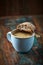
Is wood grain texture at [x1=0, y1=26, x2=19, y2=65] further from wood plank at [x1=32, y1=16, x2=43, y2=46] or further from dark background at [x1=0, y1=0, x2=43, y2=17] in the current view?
dark background at [x1=0, y1=0, x2=43, y2=17]

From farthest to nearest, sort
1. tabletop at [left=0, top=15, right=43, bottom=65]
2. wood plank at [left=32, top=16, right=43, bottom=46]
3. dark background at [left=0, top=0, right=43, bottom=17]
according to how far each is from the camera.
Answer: dark background at [left=0, top=0, right=43, bottom=17], wood plank at [left=32, top=16, right=43, bottom=46], tabletop at [left=0, top=15, right=43, bottom=65]

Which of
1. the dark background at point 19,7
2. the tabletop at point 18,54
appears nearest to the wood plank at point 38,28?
the tabletop at point 18,54

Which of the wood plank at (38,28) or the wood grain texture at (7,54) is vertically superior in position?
the wood plank at (38,28)

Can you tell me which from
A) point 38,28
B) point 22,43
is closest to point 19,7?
point 38,28

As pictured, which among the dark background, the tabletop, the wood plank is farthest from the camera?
the dark background

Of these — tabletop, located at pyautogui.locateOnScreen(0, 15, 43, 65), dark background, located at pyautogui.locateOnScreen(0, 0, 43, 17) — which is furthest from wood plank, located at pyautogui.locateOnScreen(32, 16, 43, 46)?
dark background, located at pyautogui.locateOnScreen(0, 0, 43, 17)

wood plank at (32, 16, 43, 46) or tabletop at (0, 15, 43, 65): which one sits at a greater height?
wood plank at (32, 16, 43, 46)

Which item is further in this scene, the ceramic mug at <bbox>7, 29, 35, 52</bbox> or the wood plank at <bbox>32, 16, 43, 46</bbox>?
the wood plank at <bbox>32, 16, 43, 46</bbox>

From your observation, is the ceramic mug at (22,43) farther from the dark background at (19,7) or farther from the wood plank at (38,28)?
the dark background at (19,7)

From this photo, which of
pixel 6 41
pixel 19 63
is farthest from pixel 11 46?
pixel 19 63

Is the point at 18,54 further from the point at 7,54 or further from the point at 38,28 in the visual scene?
the point at 38,28

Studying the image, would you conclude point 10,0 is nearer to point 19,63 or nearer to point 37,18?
point 37,18
